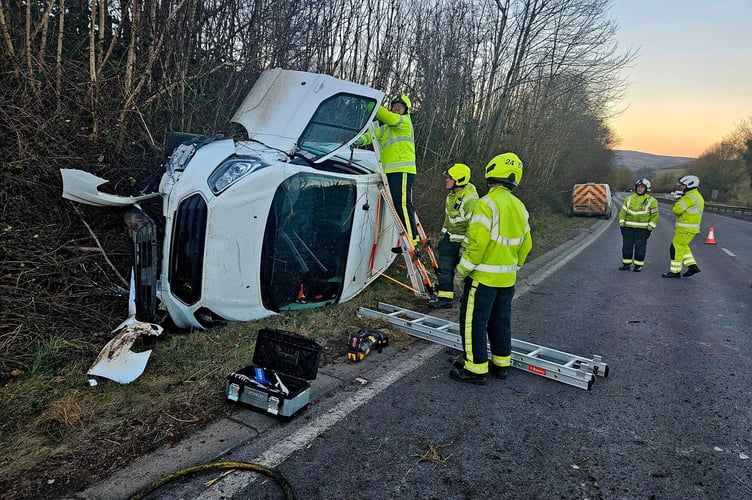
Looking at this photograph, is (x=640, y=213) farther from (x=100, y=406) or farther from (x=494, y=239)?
(x=100, y=406)

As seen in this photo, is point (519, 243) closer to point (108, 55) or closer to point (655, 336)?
point (655, 336)

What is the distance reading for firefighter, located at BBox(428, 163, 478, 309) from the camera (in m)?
5.63

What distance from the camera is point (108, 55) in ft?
15.2

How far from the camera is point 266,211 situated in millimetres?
3969

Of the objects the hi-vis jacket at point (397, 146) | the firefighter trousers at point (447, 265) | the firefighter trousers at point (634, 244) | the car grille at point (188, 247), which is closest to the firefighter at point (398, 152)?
the hi-vis jacket at point (397, 146)

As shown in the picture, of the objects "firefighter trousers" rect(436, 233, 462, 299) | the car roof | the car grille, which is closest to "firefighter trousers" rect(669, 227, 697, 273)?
"firefighter trousers" rect(436, 233, 462, 299)

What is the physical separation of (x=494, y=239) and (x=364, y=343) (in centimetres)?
137

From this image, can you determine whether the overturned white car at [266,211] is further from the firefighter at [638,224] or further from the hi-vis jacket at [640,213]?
the hi-vis jacket at [640,213]

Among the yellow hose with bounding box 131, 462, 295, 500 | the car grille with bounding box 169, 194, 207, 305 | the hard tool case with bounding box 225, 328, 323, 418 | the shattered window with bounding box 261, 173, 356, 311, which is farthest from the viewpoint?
the shattered window with bounding box 261, 173, 356, 311

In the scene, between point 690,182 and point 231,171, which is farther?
point 690,182

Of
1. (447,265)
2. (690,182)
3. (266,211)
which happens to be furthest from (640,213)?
(266,211)

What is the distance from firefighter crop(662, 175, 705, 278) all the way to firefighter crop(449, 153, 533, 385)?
6315 mm

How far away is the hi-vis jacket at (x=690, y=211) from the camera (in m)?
8.61

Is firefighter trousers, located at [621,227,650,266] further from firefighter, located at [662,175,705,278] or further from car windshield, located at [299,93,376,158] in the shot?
car windshield, located at [299,93,376,158]
